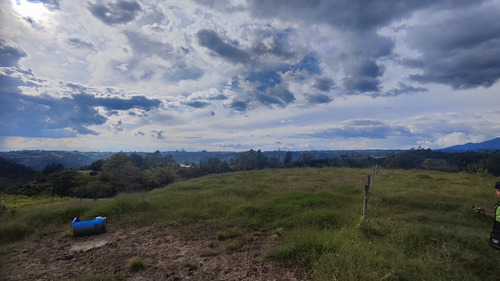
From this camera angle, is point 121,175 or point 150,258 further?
point 121,175

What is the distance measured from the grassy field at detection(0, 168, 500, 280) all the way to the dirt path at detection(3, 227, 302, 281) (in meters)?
0.56

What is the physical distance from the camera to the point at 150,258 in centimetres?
615

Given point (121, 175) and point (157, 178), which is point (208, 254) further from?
point (157, 178)

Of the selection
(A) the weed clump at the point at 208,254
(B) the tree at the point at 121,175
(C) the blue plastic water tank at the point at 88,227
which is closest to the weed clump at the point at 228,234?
(A) the weed clump at the point at 208,254

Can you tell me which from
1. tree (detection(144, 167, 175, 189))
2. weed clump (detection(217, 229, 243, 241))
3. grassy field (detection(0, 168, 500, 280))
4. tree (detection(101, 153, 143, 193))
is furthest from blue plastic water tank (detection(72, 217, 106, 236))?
tree (detection(144, 167, 175, 189))

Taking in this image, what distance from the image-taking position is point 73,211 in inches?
421

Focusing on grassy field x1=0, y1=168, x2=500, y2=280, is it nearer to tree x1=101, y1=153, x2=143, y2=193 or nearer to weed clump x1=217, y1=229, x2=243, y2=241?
weed clump x1=217, y1=229, x2=243, y2=241

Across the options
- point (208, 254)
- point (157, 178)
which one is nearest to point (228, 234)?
point (208, 254)

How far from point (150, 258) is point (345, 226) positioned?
5.95 m

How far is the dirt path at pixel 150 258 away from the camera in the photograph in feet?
16.9

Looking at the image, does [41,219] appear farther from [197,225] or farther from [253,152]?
[253,152]

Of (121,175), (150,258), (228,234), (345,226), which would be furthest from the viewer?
(121,175)

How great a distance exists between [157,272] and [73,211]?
8.37 meters

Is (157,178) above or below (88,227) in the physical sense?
below
